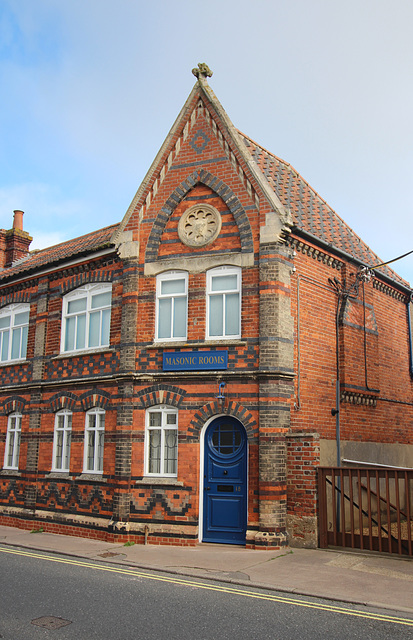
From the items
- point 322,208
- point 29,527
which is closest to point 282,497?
point 29,527

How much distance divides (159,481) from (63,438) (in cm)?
417

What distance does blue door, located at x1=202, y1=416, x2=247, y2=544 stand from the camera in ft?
43.4

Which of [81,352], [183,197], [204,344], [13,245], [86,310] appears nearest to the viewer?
[204,344]

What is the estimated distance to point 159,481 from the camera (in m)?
13.9

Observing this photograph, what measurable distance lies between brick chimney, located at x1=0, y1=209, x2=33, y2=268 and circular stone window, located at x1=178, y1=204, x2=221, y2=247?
11944 millimetres

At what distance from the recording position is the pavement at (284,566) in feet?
29.7

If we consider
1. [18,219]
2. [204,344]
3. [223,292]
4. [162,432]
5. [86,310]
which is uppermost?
[18,219]

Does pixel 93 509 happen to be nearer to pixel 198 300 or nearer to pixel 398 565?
pixel 198 300

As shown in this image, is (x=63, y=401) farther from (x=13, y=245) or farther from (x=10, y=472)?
(x=13, y=245)

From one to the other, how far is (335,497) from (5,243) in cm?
1807

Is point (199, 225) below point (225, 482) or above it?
above

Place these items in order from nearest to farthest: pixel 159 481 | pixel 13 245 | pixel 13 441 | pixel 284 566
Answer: pixel 284 566 → pixel 159 481 → pixel 13 441 → pixel 13 245

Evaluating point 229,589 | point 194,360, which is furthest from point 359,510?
point 194,360

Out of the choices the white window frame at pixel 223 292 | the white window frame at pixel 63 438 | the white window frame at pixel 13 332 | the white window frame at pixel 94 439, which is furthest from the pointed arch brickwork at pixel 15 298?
the white window frame at pixel 223 292
